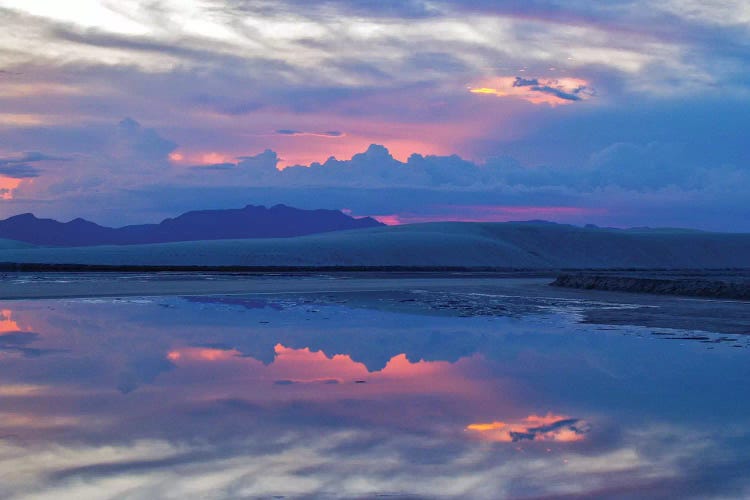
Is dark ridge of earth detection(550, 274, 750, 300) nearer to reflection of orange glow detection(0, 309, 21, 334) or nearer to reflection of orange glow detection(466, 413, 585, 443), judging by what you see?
reflection of orange glow detection(0, 309, 21, 334)

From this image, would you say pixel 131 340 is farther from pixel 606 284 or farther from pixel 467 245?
pixel 467 245

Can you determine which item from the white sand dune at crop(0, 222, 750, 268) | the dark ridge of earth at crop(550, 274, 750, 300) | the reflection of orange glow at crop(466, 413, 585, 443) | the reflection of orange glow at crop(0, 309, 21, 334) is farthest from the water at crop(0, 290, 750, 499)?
the white sand dune at crop(0, 222, 750, 268)

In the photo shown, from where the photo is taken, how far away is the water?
5887mm

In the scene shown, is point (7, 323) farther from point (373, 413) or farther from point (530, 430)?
point (530, 430)

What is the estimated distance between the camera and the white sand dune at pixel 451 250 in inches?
3056

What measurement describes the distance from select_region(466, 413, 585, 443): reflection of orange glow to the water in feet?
0.08

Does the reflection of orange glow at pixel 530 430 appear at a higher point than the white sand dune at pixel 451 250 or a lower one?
lower

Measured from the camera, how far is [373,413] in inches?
325

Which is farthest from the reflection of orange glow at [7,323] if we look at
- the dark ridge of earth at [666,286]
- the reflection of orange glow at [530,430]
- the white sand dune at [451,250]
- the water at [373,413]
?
the white sand dune at [451,250]

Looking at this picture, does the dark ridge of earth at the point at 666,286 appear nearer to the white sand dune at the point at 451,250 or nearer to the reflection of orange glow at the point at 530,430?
the reflection of orange glow at the point at 530,430

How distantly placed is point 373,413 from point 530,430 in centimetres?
150

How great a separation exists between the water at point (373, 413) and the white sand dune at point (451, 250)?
6186 cm

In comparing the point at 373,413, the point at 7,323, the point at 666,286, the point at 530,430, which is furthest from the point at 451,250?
the point at 530,430

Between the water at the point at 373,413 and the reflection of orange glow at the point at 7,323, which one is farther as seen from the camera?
the reflection of orange glow at the point at 7,323
